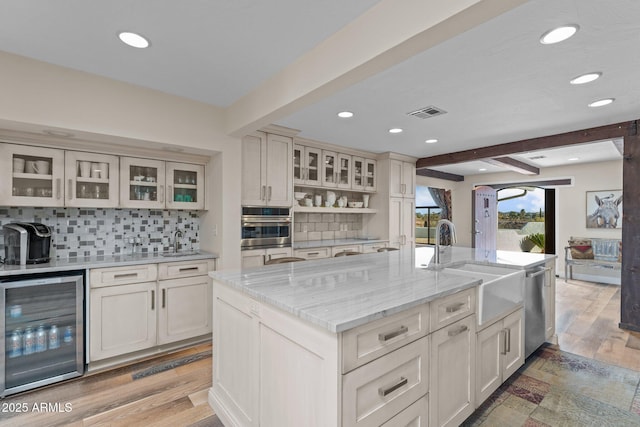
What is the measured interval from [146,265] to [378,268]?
2.05m

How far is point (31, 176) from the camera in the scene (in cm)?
248

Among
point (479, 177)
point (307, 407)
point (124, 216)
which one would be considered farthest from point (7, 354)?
point (479, 177)

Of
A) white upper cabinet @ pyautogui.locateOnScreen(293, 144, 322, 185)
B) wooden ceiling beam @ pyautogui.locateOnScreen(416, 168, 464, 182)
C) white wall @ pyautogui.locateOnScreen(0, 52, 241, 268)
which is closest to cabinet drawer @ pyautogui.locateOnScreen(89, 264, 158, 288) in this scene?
white wall @ pyautogui.locateOnScreen(0, 52, 241, 268)

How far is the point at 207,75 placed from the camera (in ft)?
8.04

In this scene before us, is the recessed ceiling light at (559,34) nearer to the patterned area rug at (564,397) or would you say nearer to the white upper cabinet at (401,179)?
the patterned area rug at (564,397)

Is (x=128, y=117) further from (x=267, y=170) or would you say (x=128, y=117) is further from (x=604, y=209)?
(x=604, y=209)

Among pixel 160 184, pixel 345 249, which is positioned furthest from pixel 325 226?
pixel 160 184

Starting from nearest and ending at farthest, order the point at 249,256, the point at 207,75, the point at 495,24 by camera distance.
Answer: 1. the point at 495,24
2. the point at 207,75
3. the point at 249,256

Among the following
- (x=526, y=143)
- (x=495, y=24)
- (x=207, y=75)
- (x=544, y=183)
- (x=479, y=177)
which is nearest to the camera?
(x=495, y=24)

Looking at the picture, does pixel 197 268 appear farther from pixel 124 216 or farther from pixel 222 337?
pixel 222 337

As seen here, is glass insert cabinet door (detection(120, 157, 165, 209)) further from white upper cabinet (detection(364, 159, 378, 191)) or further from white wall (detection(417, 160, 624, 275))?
white wall (detection(417, 160, 624, 275))

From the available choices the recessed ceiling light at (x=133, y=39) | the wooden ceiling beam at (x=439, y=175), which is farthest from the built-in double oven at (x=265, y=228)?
the wooden ceiling beam at (x=439, y=175)

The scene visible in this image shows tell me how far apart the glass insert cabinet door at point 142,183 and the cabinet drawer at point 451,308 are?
2.74 m

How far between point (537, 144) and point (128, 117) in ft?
15.9
